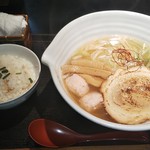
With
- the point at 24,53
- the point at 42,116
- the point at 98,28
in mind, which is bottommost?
the point at 42,116

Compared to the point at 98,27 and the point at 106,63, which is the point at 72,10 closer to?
the point at 98,27

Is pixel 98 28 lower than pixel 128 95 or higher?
higher

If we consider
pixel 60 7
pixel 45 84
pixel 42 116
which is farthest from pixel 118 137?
pixel 60 7

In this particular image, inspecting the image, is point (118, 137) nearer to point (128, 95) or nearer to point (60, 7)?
point (128, 95)

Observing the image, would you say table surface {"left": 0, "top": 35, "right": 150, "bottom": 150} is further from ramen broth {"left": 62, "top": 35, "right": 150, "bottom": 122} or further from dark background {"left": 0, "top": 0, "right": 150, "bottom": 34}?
dark background {"left": 0, "top": 0, "right": 150, "bottom": 34}

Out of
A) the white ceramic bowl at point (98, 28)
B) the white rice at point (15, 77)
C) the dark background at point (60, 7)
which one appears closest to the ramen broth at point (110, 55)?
the white ceramic bowl at point (98, 28)

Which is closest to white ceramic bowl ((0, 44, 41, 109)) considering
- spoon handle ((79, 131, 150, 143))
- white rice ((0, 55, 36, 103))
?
white rice ((0, 55, 36, 103))

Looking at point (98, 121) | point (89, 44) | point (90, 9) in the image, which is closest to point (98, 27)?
point (89, 44)
